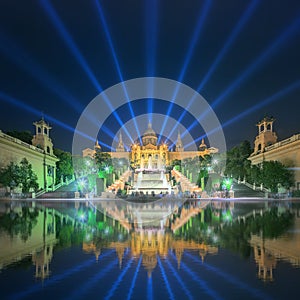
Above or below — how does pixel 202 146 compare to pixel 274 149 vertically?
above

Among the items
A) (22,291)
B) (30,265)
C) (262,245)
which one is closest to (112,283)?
(22,291)

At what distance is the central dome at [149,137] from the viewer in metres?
164

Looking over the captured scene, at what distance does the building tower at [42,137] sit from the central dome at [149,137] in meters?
81.4

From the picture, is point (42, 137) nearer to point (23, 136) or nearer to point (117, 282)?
point (23, 136)

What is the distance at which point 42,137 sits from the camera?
79625mm

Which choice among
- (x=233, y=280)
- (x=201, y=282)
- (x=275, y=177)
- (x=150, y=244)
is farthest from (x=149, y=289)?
(x=275, y=177)

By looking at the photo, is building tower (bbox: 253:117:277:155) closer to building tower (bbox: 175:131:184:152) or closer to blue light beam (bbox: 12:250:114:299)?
blue light beam (bbox: 12:250:114:299)

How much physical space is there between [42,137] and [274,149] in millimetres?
39937

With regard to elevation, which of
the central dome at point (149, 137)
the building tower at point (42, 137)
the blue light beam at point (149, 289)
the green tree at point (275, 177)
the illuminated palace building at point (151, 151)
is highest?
the central dome at point (149, 137)

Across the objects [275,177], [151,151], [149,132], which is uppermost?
[149,132]

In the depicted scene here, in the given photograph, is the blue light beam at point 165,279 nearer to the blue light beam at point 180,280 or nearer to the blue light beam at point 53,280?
the blue light beam at point 180,280

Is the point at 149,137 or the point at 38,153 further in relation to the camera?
the point at 149,137

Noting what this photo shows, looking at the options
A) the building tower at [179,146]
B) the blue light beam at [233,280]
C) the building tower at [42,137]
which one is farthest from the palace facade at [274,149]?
the building tower at [179,146]

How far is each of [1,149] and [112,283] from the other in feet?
157
